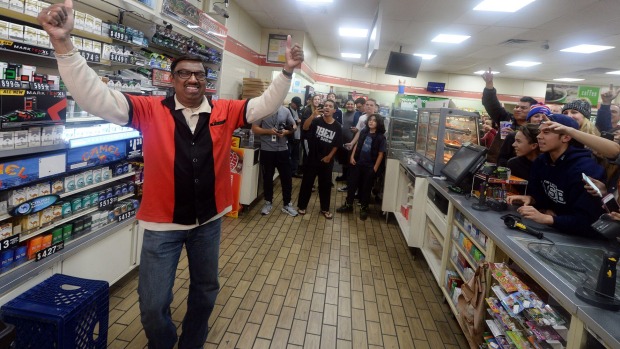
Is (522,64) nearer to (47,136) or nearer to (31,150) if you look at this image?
(47,136)

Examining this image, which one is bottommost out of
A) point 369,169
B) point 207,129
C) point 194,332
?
point 194,332

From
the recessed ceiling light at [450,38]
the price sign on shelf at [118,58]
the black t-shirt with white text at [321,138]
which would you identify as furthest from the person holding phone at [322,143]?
the recessed ceiling light at [450,38]

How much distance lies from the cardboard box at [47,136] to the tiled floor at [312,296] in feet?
4.24

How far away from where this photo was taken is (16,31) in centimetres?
190

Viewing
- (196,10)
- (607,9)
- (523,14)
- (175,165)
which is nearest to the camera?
(175,165)

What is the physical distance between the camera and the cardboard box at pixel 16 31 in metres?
1.88

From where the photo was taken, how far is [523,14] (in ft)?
19.4

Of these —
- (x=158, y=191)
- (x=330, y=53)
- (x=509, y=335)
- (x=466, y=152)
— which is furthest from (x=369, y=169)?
(x=330, y=53)

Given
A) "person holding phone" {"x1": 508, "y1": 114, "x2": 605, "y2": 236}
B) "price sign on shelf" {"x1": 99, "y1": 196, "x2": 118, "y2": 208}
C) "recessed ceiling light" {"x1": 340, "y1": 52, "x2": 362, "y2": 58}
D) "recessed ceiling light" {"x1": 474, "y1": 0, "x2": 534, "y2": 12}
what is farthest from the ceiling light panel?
"price sign on shelf" {"x1": 99, "y1": 196, "x2": 118, "y2": 208}

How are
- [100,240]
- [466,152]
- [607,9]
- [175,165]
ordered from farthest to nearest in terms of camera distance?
[607,9], [466,152], [100,240], [175,165]

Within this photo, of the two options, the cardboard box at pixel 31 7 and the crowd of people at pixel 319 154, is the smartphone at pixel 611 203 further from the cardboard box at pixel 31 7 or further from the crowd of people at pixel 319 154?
the crowd of people at pixel 319 154

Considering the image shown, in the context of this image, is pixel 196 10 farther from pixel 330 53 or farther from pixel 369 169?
pixel 330 53

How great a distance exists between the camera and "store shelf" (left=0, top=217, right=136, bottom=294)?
194 centimetres

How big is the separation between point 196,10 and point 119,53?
4.65 feet
